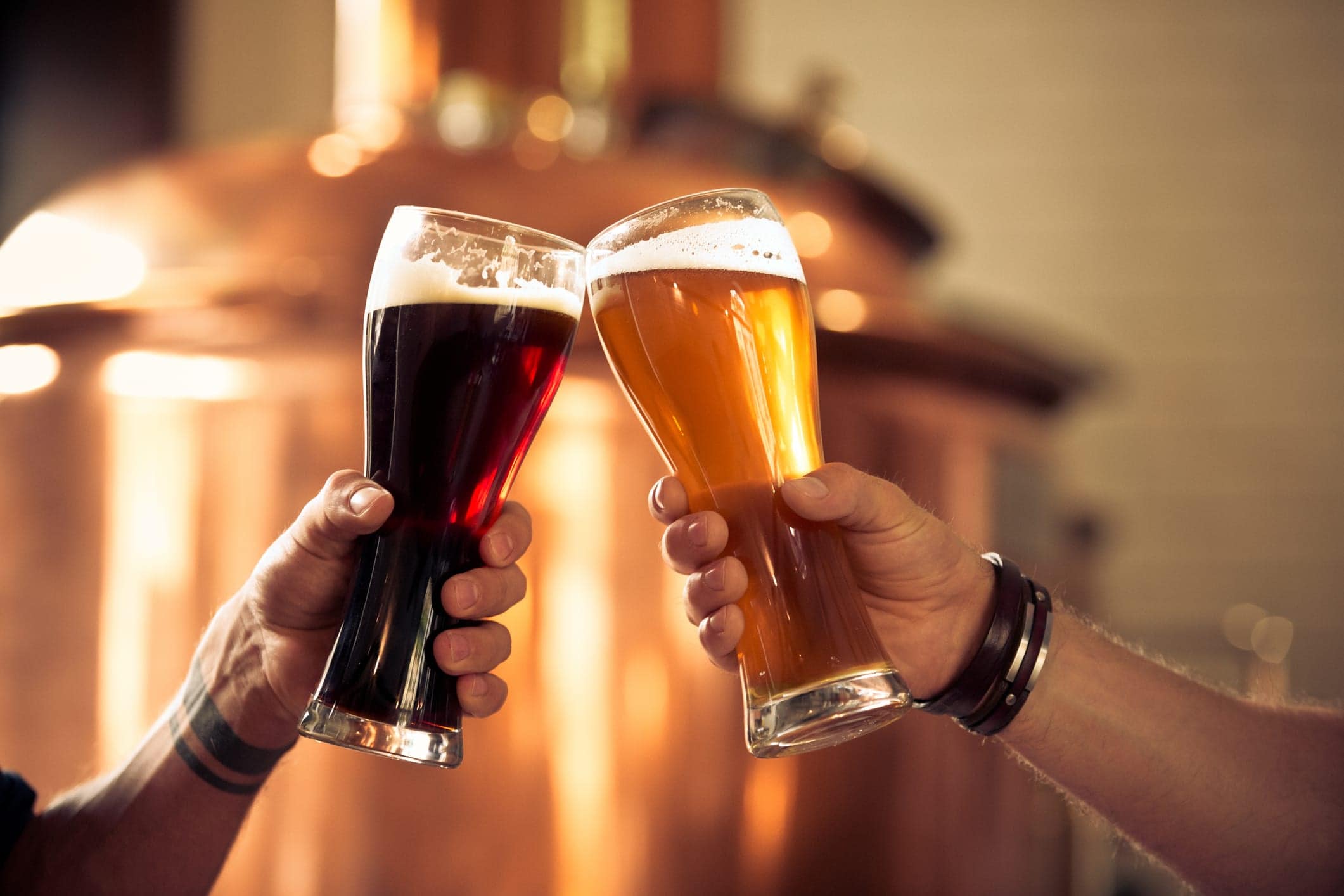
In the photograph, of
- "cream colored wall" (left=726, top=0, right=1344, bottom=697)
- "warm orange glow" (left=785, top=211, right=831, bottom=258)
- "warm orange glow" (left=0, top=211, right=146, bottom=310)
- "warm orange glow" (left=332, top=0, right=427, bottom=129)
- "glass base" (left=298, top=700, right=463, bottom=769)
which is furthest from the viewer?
"cream colored wall" (left=726, top=0, right=1344, bottom=697)

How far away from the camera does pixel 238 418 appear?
55.7 inches

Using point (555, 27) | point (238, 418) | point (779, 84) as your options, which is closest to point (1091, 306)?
point (779, 84)

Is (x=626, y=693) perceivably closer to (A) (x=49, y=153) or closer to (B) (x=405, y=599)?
(B) (x=405, y=599)

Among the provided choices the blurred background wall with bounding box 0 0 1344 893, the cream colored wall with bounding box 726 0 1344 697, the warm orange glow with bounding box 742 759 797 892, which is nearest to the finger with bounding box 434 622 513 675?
the blurred background wall with bounding box 0 0 1344 893

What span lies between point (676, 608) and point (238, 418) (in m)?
0.61

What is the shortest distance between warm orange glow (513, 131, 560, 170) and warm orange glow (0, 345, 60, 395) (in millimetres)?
698

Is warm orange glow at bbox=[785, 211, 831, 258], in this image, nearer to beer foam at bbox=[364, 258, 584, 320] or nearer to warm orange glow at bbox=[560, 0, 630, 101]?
warm orange glow at bbox=[560, 0, 630, 101]

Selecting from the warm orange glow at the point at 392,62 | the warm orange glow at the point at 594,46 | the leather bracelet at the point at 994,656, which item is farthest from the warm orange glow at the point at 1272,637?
the leather bracelet at the point at 994,656

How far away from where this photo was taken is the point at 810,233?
1836 millimetres

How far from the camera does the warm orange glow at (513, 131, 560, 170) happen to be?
1.68 metres

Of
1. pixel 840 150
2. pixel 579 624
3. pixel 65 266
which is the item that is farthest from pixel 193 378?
pixel 840 150

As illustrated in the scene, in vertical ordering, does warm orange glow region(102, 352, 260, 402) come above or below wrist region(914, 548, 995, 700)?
above

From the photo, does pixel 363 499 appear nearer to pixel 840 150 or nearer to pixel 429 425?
pixel 429 425

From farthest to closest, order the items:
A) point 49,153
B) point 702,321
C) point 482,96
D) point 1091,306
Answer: point 1091,306 → point 49,153 → point 482,96 → point 702,321
